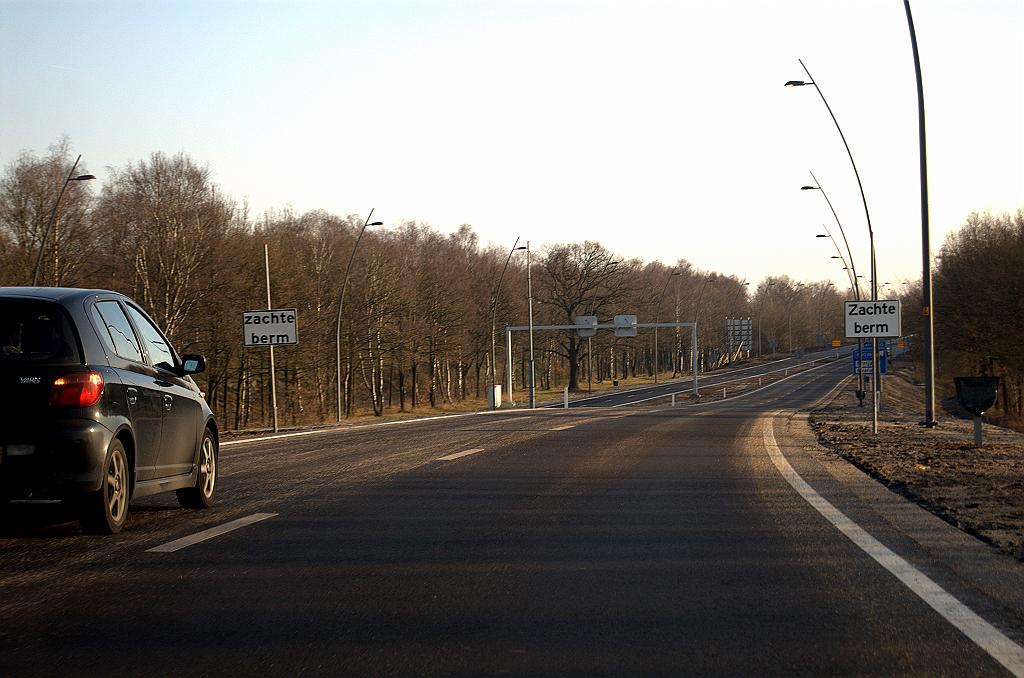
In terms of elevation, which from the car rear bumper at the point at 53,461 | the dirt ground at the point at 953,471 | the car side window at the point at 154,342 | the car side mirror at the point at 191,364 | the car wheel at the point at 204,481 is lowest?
the dirt ground at the point at 953,471

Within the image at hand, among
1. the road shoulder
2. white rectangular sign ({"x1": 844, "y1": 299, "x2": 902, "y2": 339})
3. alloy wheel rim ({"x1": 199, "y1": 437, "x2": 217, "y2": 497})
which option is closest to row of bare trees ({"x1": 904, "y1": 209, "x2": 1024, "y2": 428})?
white rectangular sign ({"x1": 844, "y1": 299, "x2": 902, "y2": 339})

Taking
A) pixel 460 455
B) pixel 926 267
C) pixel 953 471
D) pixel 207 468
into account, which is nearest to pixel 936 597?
pixel 207 468

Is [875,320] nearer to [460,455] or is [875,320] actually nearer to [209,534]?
[460,455]

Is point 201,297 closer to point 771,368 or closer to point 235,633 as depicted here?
point 235,633

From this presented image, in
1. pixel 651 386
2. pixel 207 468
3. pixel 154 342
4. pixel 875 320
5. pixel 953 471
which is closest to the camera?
pixel 154 342

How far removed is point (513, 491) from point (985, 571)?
519cm

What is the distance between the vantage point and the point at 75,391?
695 centimetres

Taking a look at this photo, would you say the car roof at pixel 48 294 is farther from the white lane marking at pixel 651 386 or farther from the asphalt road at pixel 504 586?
the white lane marking at pixel 651 386

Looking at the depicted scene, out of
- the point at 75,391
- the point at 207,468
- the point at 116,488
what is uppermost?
the point at 75,391

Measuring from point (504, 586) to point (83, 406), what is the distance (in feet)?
10.1

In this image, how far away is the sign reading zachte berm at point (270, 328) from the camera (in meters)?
29.3

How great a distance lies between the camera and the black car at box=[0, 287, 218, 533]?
22.3 ft

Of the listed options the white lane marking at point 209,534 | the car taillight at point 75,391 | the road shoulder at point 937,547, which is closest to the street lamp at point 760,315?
the road shoulder at point 937,547

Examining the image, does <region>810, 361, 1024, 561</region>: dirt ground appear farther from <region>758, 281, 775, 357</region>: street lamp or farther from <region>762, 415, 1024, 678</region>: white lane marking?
<region>758, 281, 775, 357</region>: street lamp
